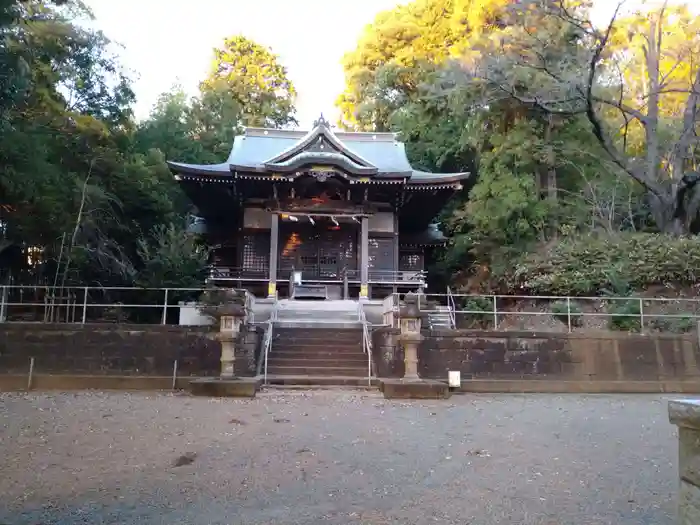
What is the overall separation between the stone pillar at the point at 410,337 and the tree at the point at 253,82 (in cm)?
2668

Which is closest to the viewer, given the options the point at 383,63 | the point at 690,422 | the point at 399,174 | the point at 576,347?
the point at 690,422

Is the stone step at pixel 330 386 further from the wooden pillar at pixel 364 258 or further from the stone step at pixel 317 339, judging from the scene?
the wooden pillar at pixel 364 258

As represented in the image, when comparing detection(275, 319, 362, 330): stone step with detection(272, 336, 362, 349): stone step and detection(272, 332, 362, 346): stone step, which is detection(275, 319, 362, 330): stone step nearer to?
detection(272, 332, 362, 346): stone step

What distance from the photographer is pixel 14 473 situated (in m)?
4.87

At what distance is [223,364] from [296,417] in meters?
3.12

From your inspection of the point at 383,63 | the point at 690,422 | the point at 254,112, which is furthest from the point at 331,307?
the point at 254,112

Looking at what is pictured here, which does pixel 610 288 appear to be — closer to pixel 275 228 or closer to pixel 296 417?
pixel 275 228

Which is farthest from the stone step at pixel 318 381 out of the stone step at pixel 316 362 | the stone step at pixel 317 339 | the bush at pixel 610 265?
the bush at pixel 610 265

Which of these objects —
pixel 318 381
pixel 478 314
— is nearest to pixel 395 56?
pixel 478 314

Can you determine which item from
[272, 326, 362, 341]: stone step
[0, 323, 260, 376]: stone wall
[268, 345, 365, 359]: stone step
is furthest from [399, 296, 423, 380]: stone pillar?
[0, 323, 260, 376]: stone wall

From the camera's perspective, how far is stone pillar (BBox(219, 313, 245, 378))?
10328mm

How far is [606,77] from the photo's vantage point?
61.1 feet

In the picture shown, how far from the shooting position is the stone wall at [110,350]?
37.0 ft

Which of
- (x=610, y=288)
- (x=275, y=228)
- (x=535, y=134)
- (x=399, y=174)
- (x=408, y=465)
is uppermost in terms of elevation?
(x=535, y=134)
